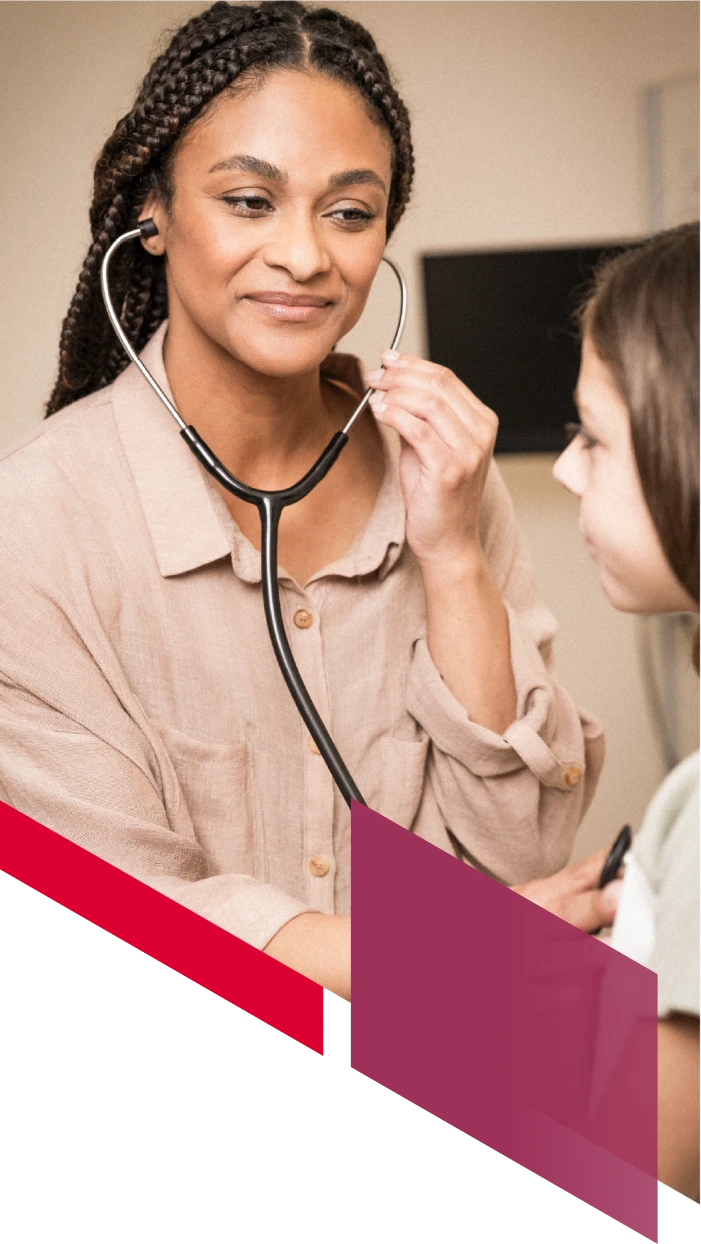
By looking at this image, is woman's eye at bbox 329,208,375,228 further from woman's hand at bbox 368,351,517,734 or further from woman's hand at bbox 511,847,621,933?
woman's hand at bbox 511,847,621,933

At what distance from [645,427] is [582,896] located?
0.25 m

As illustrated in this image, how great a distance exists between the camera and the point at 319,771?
0.93 m

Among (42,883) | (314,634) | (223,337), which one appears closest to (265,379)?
(223,337)

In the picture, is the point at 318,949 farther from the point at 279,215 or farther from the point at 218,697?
the point at 279,215

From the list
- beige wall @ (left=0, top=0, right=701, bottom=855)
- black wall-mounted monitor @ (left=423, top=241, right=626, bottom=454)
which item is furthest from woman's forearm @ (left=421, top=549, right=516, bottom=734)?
black wall-mounted monitor @ (left=423, top=241, right=626, bottom=454)

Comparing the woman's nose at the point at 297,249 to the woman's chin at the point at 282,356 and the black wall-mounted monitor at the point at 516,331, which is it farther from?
the black wall-mounted monitor at the point at 516,331

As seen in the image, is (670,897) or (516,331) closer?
→ (670,897)

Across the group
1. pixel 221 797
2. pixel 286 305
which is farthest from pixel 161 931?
pixel 286 305

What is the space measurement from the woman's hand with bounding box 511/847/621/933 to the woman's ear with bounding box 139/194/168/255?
0.53 metres

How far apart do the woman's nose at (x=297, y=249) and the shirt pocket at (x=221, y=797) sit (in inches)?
12.8

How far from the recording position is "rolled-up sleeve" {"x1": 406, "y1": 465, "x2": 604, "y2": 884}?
3.10ft

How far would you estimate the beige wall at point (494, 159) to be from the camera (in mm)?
1271

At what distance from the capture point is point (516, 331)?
1.96 m

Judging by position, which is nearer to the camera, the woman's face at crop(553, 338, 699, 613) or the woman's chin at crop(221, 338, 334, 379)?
the woman's face at crop(553, 338, 699, 613)
